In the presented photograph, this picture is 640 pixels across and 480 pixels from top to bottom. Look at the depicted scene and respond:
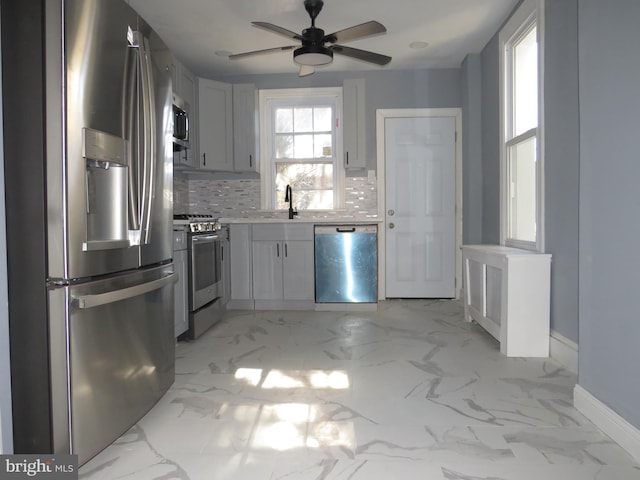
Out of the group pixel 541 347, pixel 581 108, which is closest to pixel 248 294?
pixel 541 347

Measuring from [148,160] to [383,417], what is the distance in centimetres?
154

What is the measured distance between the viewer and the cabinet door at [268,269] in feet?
15.1

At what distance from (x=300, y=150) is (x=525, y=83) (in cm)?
250

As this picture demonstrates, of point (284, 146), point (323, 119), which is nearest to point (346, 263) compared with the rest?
point (284, 146)

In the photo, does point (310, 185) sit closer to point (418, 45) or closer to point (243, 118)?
point (243, 118)

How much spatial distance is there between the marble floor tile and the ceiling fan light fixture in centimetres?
208

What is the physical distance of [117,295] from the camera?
1723mm

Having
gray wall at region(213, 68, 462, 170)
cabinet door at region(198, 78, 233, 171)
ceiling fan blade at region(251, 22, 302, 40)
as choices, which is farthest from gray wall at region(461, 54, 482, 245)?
cabinet door at region(198, 78, 233, 171)

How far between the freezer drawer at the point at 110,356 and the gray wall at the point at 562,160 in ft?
7.52

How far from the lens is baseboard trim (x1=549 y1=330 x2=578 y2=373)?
2.70 m

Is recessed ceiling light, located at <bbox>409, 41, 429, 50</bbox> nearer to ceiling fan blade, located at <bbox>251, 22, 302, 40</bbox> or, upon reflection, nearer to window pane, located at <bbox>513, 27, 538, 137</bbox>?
window pane, located at <bbox>513, 27, 538, 137</bbox>

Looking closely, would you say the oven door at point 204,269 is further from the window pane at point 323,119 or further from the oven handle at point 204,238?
the window pane at point 323,119

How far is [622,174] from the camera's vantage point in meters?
1.78

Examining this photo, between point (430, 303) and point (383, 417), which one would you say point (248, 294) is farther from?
point (383, 417)
